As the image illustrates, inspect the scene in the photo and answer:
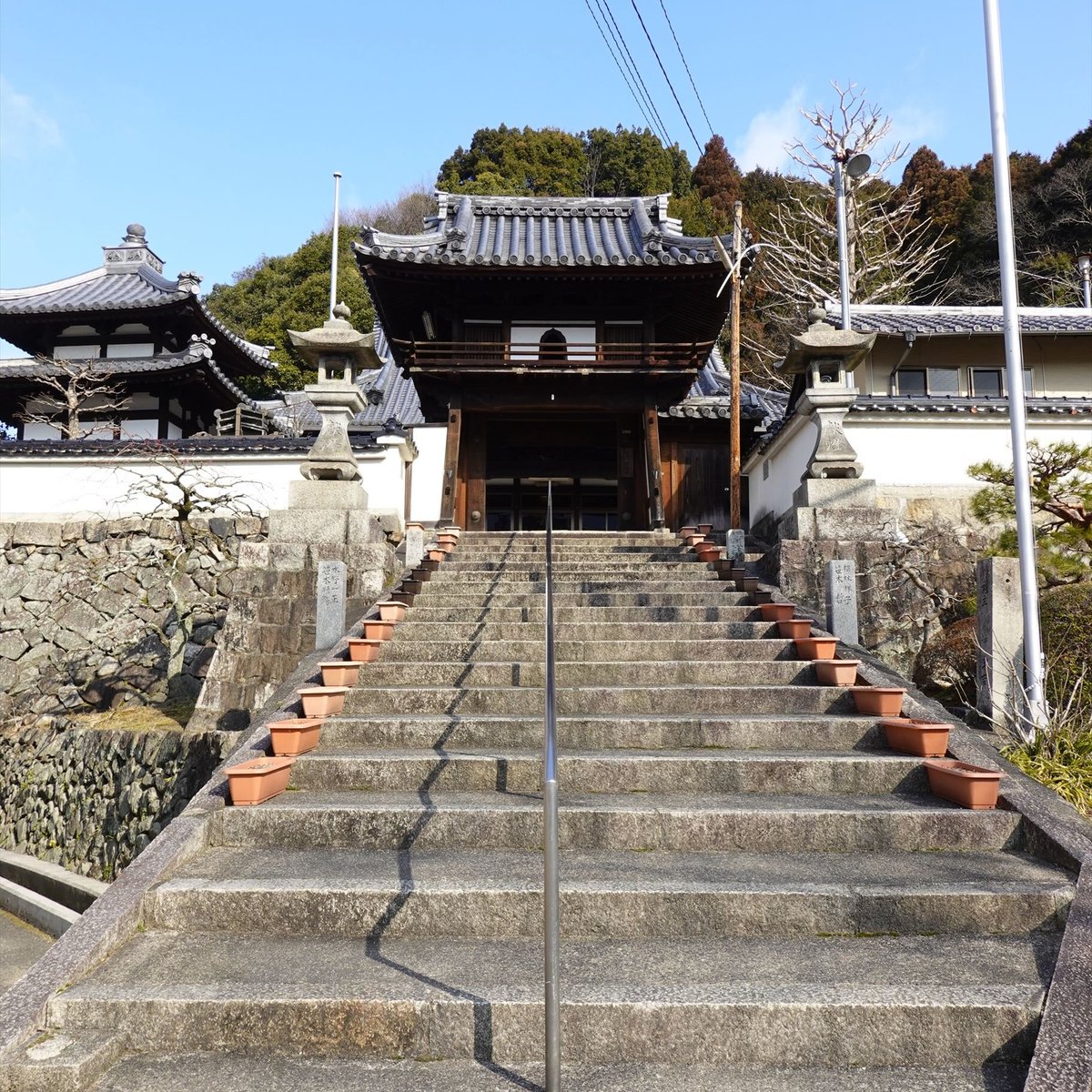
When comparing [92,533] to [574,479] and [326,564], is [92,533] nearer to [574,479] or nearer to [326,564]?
[326,564]

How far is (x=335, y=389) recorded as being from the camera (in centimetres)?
802

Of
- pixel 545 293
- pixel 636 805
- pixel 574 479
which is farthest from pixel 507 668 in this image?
pixel 574 479

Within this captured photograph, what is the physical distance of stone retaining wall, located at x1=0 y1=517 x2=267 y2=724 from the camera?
996 centimetres

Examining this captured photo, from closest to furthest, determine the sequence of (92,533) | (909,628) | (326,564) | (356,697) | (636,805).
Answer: (636,805)
(356,697)
(326,564)
(909,628)
(92,533)

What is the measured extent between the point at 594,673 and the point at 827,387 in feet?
13.9

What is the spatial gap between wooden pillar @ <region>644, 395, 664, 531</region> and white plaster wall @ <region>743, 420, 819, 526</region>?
4.54 ft

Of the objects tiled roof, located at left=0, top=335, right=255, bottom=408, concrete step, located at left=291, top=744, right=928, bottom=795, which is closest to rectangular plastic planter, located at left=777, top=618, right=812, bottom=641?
concrete step, located at left=291, top=744, right=928, bottom=795

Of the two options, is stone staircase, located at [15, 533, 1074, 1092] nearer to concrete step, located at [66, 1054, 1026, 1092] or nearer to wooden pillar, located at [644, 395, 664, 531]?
concrete step, located at [66, 1054, 1026, 1092]

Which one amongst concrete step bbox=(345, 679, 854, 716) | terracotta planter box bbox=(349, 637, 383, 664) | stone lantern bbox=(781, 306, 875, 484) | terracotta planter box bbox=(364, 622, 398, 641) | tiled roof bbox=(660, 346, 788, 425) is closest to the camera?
concrete step bbox=(345, 679, 854, 716)

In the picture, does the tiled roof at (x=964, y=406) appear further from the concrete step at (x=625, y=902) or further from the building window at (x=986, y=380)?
the building window at (x=986, y=380)

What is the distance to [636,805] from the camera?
3730 millimetres

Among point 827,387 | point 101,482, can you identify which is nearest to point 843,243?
point 827,387

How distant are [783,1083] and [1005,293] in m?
5.39

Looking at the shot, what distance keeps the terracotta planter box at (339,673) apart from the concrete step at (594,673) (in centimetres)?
9
